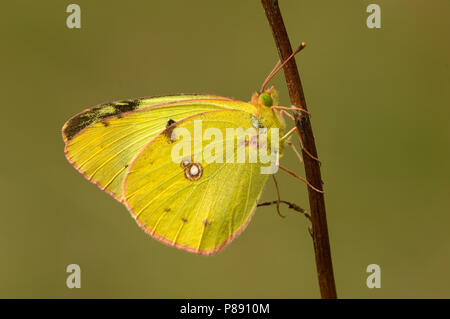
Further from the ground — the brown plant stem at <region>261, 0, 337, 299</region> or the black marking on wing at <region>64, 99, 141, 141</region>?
the black marking on wing at <region>64, 99, 141, 141</region>

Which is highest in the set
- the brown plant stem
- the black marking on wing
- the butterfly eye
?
the black marking on wing

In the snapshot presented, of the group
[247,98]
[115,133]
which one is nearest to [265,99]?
[115,133]

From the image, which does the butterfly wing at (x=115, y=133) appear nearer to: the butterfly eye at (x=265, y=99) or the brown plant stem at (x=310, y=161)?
the butterfly eye at (x=265, y=99)

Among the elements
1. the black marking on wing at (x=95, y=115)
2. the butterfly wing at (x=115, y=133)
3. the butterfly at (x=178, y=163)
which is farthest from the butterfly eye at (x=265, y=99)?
the black marking on wing at (x=95, y=115)

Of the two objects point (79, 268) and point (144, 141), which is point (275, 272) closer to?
point (79, 268)

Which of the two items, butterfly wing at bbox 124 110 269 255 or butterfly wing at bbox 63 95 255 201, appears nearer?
butterfly wing at bbox 124 110 269 255

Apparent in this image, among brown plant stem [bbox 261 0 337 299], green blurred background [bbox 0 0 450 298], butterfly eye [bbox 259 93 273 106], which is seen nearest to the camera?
brown plant stem [bbox 261 0 337 299]

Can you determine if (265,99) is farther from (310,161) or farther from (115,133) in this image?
(115,133)

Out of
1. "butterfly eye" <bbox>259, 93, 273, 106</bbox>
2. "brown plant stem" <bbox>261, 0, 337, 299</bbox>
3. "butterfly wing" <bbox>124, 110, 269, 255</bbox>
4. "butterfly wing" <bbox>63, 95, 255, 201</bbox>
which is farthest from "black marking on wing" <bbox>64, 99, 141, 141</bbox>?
"brown plant stem" <bbox>261, 0, 337, 299</bbox>

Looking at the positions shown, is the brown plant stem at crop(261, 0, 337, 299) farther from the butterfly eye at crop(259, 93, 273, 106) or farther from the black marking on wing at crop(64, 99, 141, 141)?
the black marking on wing at crop(64, 99, 141, 141)
